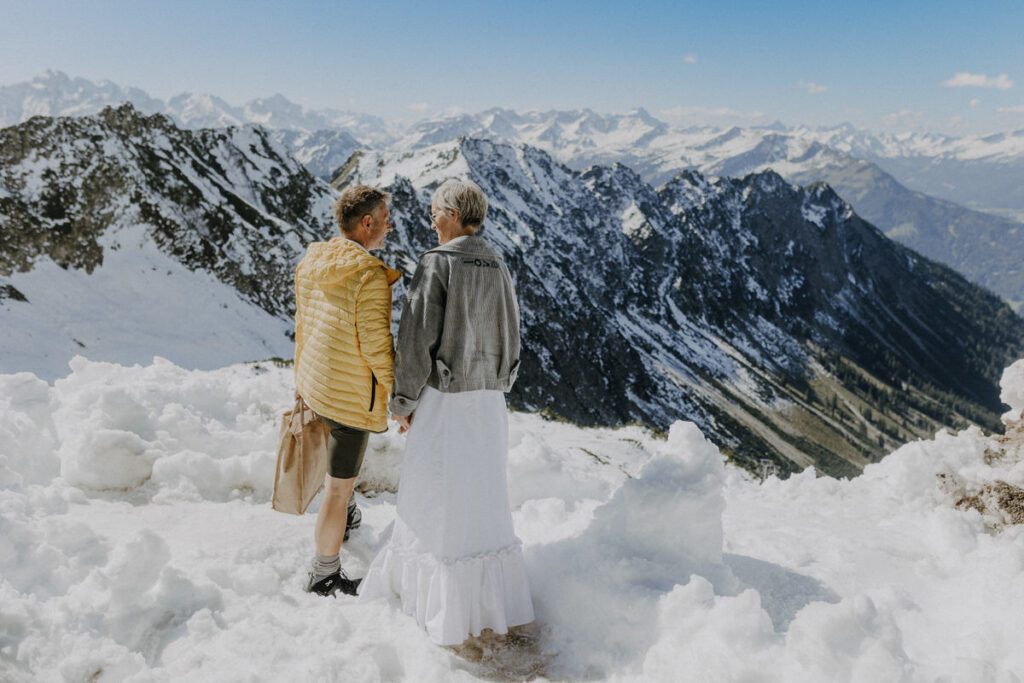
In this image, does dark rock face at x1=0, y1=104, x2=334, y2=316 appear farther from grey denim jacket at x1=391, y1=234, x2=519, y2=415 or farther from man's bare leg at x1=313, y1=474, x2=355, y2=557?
grey denim jacket at x1=391, y1=234, x2=519, y2=415

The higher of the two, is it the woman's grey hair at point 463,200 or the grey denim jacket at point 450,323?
the woman's grey hair at point 463,200

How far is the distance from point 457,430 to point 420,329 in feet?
2.90

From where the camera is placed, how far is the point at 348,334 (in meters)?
5.17

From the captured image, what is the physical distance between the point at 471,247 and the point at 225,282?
129 feet

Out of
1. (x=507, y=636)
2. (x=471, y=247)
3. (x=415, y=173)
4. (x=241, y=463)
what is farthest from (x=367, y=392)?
(x=415, y=173)

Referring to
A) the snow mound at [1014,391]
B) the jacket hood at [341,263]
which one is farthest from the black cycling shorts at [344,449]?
the snow mound at [1014,391]

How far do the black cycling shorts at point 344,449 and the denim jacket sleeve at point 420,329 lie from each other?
65 cm

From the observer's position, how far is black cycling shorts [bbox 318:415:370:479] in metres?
5.40

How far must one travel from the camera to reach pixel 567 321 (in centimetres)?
14525

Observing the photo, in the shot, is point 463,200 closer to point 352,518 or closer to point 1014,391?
point 352,518

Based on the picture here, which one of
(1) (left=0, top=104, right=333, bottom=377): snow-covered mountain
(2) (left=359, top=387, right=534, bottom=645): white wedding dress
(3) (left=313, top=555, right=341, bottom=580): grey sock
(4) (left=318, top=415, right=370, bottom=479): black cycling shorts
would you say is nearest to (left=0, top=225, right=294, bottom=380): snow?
(1) (left=0, top=104, right=333, bottom=377): snow-covered mountain

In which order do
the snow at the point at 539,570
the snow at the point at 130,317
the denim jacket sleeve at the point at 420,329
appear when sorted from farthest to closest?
the snow at the point at 130,317 → the denim jacket sleeve at the point at 420,329 → the snow at the point at 539,570

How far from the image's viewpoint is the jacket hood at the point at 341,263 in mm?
A: 5062

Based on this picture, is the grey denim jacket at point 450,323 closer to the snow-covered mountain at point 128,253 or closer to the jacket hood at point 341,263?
the jacket hood at point 341,263
